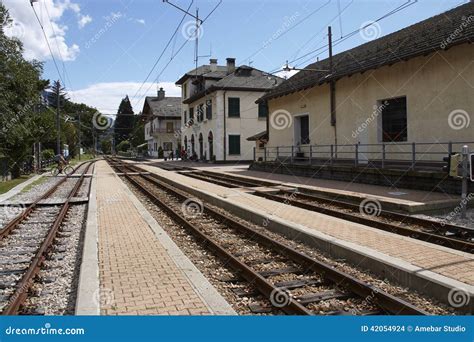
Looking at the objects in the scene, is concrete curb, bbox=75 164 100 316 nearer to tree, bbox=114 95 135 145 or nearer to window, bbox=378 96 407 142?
window, bbox=378 96 407 142

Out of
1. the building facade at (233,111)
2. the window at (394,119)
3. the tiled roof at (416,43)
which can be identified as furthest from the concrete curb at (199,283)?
the building facade at (233,111)

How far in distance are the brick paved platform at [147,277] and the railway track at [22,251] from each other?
96 centimetres

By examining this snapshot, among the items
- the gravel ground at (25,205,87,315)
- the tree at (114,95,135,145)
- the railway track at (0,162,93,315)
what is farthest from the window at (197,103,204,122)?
the tree at (114,95,135,145)

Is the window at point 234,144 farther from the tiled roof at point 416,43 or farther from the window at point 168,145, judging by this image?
the window at point 168,145

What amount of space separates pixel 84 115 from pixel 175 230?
133 m

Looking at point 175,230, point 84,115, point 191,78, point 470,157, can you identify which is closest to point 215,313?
point 175,230

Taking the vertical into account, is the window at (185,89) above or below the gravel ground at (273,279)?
above

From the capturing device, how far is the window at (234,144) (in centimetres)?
4362

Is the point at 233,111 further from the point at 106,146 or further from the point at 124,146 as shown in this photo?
the point at 106,146

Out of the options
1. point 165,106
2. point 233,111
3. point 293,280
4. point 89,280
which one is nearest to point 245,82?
point 233,111

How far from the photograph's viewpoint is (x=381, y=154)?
19359mm

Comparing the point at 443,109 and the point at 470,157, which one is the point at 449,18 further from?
the point at 470,157

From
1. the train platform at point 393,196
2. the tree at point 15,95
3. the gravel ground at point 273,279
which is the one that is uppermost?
the tree at point 15,95

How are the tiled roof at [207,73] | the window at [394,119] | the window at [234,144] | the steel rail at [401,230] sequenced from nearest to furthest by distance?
the steel rail at [401,230] → the window at [394,119] → the window at [234,144] → the tiled roof at [207,73]
